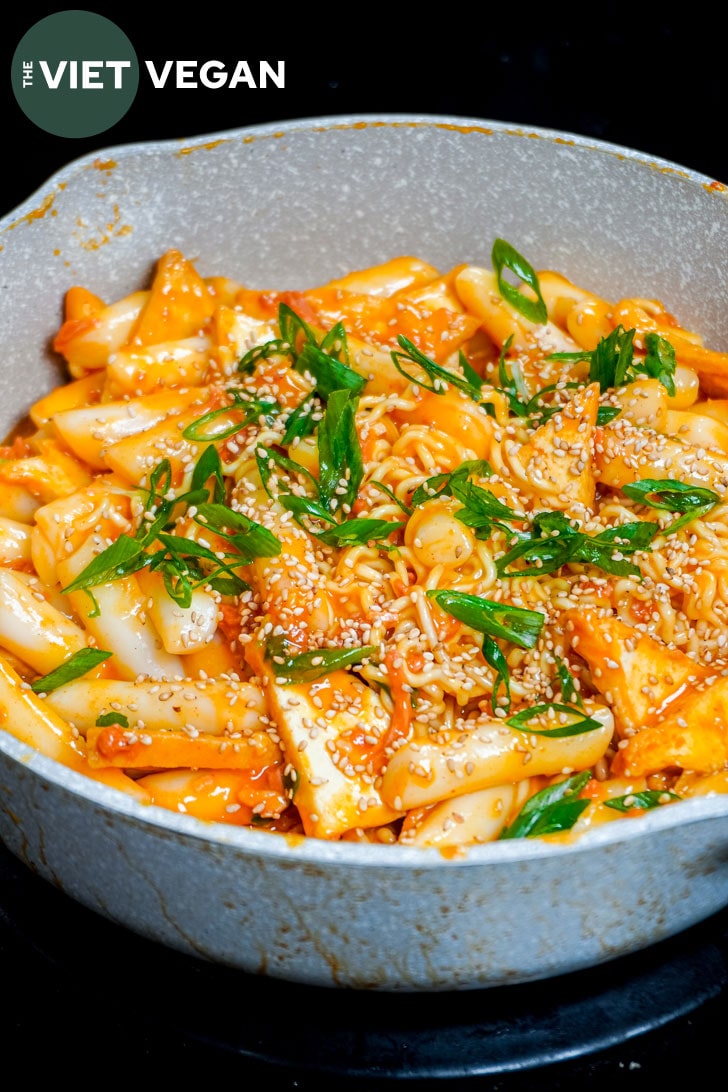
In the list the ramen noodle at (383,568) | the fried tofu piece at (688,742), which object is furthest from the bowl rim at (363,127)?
the fried tofu piece at (688,742)

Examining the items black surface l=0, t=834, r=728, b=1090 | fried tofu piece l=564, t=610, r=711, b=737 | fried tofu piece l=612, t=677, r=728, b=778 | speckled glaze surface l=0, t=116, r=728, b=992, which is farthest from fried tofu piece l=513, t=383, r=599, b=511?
black surface l=0, t=834, r=728, b=1090

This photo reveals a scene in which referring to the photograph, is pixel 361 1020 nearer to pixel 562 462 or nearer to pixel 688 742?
pixel 688 742

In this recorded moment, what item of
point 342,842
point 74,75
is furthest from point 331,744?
point 74,75

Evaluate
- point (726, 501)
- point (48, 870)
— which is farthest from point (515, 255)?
point (48, 870)

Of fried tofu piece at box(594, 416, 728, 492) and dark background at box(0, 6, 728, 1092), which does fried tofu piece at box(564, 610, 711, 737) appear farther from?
dark background at box(0, 6, 728, 1092)

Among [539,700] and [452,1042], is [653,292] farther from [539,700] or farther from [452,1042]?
[452,1042]
